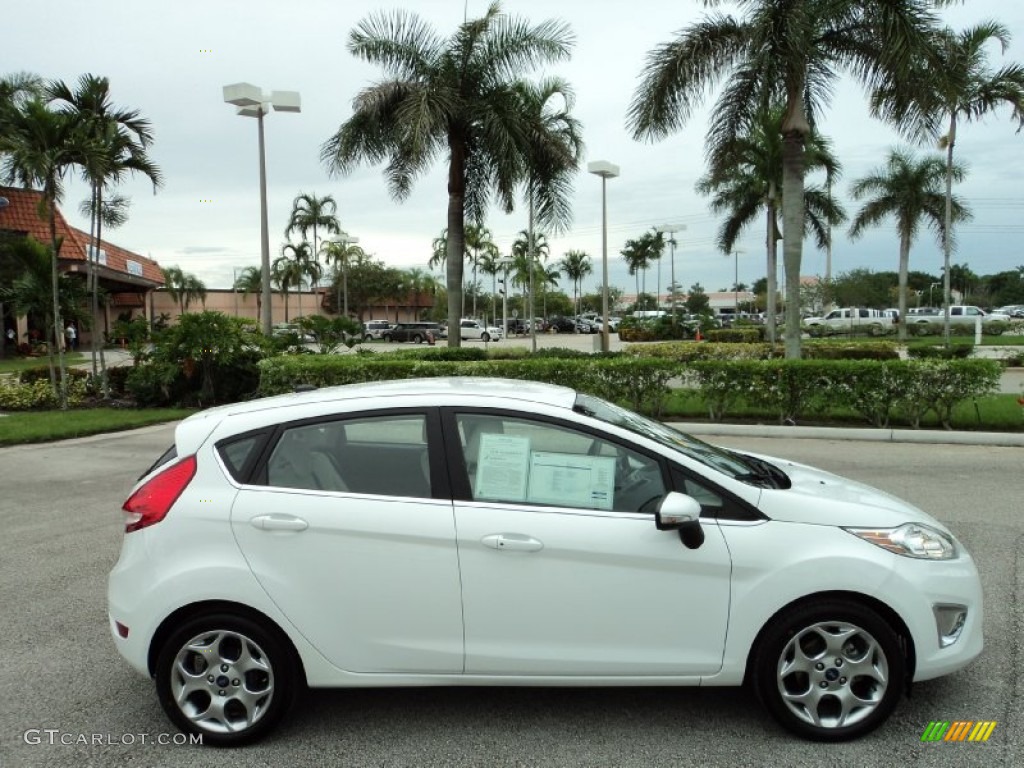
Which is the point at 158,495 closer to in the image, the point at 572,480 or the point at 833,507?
the point at 572,480

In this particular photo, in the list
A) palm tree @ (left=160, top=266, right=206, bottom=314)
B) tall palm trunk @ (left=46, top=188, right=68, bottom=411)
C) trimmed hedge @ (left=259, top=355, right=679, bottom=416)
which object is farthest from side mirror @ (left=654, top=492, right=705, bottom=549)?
palm tree @ (left=160, top=266, right=206, bottom=314)

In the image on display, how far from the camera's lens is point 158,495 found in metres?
3.36

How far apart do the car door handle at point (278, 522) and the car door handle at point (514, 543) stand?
29.5 inches

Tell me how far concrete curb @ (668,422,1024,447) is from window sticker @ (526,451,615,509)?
864cm

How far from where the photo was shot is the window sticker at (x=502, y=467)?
130 inches

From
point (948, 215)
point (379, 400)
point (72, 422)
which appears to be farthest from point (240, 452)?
point (948, 215)

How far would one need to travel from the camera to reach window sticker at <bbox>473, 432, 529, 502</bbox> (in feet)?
10.8

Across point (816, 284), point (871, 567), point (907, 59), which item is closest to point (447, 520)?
point (871, 567)

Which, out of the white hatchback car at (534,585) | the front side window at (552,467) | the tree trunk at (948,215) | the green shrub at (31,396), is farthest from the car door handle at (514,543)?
the tree trunk at (948,215)

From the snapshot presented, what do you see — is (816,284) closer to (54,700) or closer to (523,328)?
(523,328)

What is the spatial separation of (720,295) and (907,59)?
133 m

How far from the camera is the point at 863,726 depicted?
126 inches

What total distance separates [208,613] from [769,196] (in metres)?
30.9

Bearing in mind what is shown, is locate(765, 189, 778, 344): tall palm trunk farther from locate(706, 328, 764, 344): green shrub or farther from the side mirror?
the side mirror
